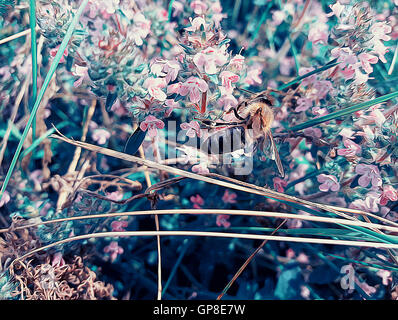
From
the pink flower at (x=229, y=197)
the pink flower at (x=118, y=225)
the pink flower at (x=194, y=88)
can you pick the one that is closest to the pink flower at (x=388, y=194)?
the pink flower at (x=229, y=197)

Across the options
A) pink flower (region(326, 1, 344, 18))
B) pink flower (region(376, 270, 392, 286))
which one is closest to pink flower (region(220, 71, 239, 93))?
pink flower (region(326, 1, 344, 18))

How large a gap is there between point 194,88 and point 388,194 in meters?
0.45

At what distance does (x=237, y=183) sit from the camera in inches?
26.5

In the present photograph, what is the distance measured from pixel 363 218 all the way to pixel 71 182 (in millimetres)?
655

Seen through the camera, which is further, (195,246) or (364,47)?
(195,246)

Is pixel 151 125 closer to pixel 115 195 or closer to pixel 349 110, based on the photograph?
pixel 115 195

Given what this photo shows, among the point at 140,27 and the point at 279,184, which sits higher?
the point at 140,27

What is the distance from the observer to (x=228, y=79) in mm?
575

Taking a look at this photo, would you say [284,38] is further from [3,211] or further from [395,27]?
[3,211]

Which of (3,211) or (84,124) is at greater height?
(84,124)

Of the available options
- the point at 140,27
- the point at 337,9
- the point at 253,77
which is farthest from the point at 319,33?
the point at 140,27

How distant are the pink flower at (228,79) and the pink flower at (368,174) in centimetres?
31

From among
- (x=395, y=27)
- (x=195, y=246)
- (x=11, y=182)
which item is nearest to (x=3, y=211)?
(x=11, y=182)
